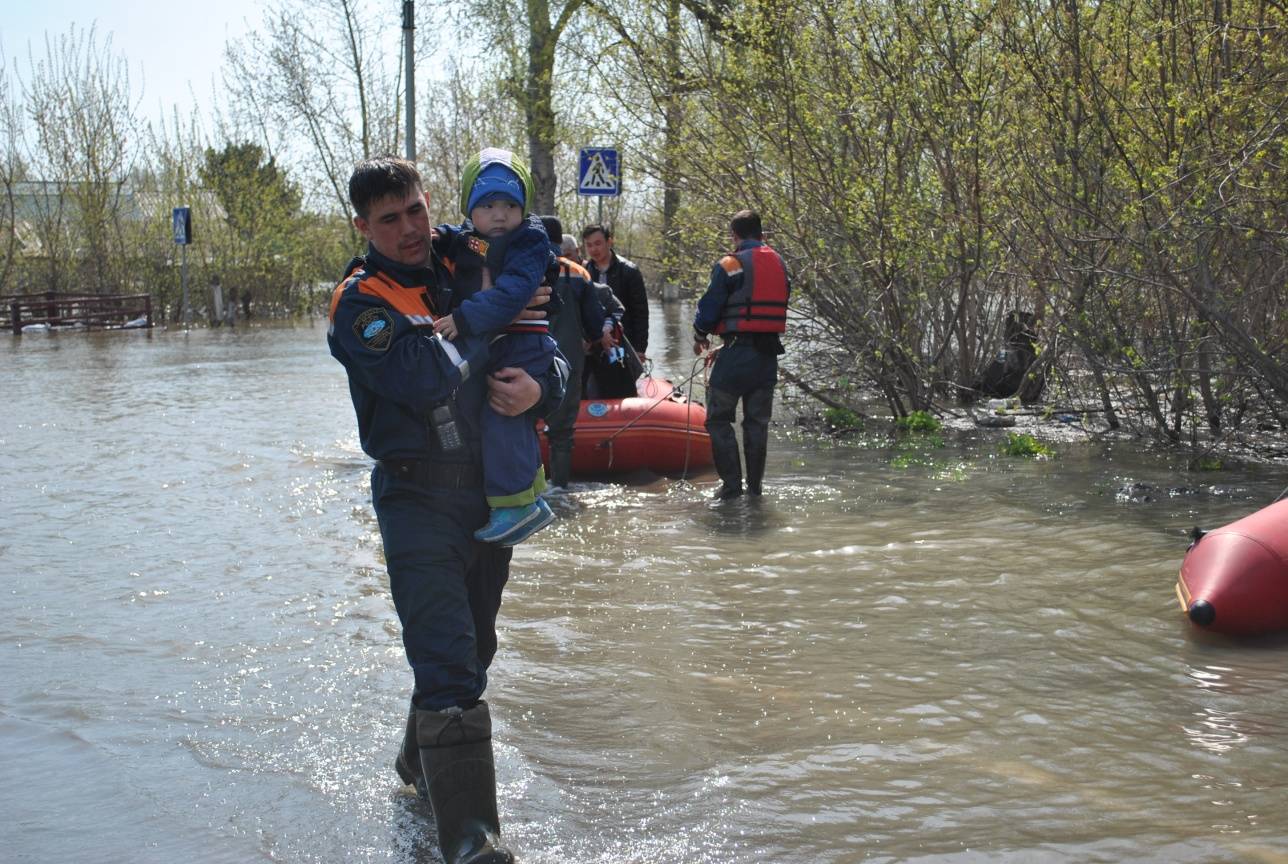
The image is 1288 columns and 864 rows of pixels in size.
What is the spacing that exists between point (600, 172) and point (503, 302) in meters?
12.6

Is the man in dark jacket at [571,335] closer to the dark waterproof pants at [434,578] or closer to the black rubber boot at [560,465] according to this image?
the black rubber boot at [560,465]

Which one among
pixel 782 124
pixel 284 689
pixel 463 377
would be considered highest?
pixel 782 124

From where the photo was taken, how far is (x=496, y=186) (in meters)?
3.73

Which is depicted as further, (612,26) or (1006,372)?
(612,26)

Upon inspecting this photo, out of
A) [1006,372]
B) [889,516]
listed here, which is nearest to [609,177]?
[1006,372]

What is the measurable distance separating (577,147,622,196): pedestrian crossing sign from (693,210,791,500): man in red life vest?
21.2ft

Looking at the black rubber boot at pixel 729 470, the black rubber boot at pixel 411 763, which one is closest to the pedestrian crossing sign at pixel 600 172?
the black rubber boot at pixel 729 470

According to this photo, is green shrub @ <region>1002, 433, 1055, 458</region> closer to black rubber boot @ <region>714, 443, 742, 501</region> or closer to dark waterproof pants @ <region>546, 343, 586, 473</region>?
black rubber boot @ <region>714, 443, 742, 501</region>

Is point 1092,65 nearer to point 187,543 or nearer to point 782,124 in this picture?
point 782,124

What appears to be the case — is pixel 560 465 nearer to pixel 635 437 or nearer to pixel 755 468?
pixel 635 437

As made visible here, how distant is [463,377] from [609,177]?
12685mm

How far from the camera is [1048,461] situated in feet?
35.7

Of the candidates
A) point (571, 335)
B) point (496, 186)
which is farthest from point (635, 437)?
point (496, 186)

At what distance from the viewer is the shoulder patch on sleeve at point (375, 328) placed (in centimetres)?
355
